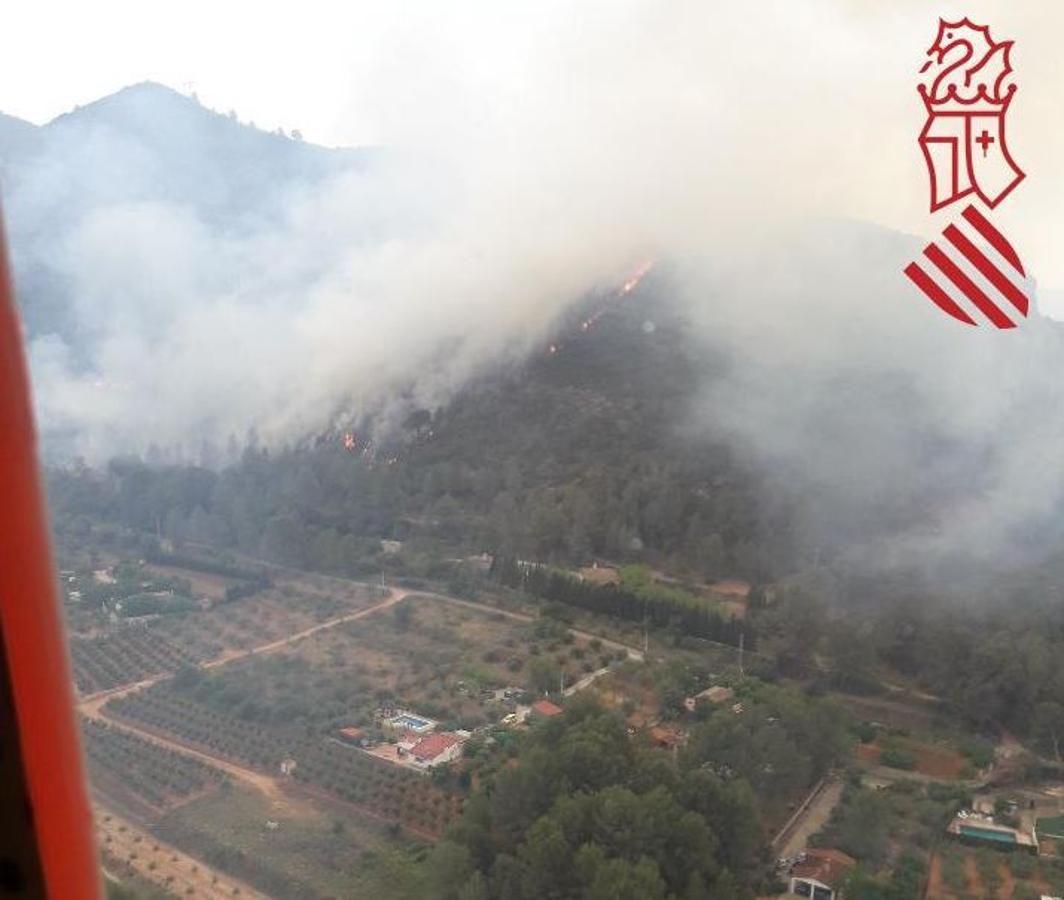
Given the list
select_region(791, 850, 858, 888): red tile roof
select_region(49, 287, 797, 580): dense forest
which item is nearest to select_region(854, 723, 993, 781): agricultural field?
select_region(791, 850, 858, 888): red tile roof

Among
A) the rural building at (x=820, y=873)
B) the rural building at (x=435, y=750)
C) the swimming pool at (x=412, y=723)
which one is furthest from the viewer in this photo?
the swimming pool at (x=412, y=723)

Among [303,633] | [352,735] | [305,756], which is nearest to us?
[305,756]

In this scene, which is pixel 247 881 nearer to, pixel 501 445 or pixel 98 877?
pixel 98 877

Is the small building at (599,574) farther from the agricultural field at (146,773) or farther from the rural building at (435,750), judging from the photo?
the agricultural field at (146,773)

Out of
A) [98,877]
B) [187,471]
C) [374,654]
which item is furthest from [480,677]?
[187,471]

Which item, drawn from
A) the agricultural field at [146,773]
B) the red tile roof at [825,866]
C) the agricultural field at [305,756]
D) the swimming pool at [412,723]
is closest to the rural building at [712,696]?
the red tile roof at [825,866]

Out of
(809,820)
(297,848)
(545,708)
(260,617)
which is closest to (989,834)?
(809,820)

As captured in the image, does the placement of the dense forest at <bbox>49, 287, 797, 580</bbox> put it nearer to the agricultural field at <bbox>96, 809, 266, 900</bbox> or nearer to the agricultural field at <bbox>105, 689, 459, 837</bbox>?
the agricultural field at <bbox>105, 689, 459, 837</bbox>

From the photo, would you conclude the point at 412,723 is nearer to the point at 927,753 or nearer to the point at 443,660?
the point at 443,660
